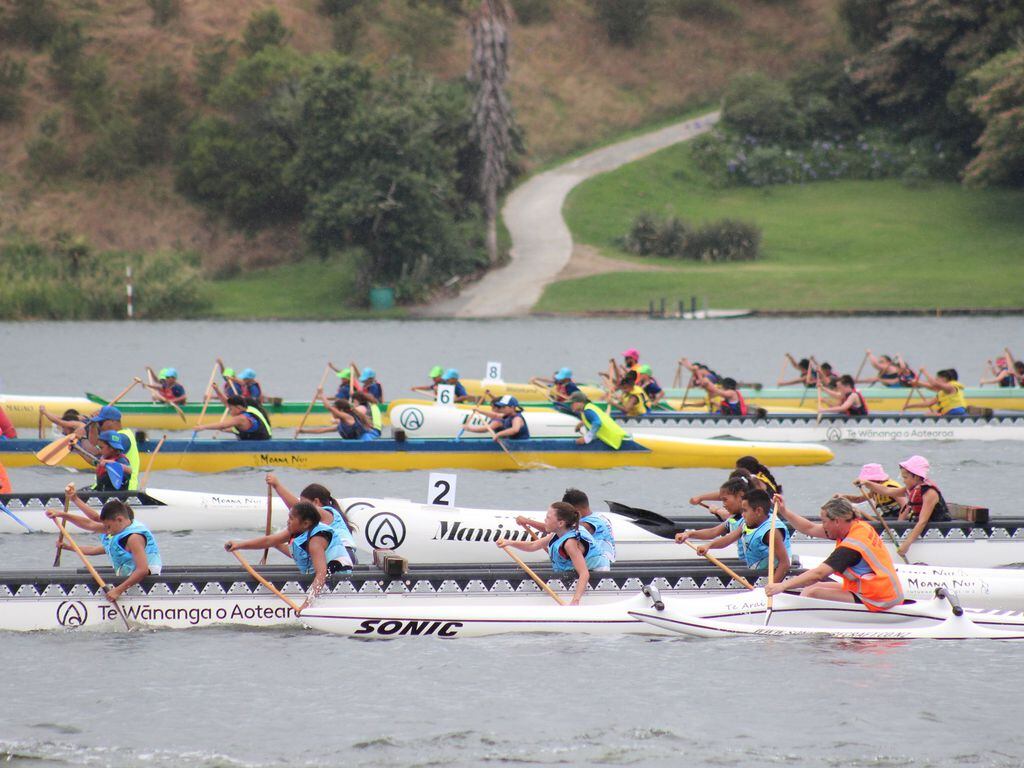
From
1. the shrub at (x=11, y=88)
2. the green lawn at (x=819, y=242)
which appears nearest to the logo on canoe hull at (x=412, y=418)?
the green lawn at (x=819, y=242)

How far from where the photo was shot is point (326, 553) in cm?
1498

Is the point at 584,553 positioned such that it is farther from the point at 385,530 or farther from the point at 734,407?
the point at 734,407

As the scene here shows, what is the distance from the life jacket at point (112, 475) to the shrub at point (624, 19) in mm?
84792

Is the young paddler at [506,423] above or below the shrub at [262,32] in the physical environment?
below

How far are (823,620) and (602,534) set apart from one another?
2349 millimetres

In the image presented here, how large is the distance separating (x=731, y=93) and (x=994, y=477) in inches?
2669

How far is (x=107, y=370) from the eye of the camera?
48.0 metres

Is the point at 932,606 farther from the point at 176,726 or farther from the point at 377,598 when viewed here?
the point at 176,726

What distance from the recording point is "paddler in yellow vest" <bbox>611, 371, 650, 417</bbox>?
28875 mm

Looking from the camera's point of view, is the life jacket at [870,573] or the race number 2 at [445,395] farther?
the race number 2 at [445,395]

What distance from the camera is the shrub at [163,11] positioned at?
91312 mm

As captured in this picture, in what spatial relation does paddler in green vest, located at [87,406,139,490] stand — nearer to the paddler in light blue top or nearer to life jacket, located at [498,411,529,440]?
the paddler in light blue top

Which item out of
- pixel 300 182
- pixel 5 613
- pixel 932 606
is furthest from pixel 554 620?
pixel 300 182

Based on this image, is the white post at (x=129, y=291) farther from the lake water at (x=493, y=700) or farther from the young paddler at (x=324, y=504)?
the young paddler at (x=324, y=504)
